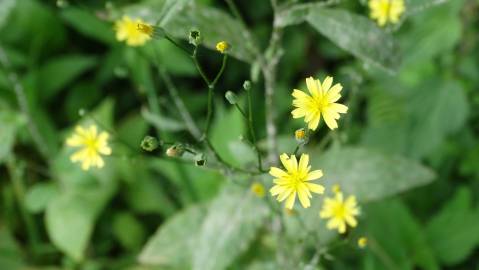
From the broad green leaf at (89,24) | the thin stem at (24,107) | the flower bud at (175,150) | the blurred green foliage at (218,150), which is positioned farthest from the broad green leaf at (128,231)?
the flower bud at (175,150)

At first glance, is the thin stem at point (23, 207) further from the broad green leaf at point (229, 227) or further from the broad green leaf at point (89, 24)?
the broad green leaf at point (229, 227)

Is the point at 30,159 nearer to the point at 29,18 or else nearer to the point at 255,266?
the point at 29,18

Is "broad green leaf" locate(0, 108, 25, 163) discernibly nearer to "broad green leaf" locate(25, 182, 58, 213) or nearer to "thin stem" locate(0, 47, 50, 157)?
"thin stem" locate(0, 47, 50, 157)

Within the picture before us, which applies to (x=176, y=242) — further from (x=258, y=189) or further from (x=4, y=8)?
(x=4, y=8)

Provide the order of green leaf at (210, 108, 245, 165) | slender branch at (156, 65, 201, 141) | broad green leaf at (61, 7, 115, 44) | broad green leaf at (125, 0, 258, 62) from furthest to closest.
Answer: broad green leaf at (61, 7, 115, 44) < green leaf at (210, 108, 245, 165) < slender branch at (156, 65, 201, 141) < broad green leaf at (125, 0, 258, 62)

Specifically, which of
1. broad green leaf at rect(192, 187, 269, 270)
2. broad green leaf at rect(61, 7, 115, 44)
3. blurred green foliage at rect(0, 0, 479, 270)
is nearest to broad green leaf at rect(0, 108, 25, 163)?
blurred green foliage at rect(0, 0, 479, 270)

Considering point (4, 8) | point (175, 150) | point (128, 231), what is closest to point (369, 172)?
point (175, 150)
